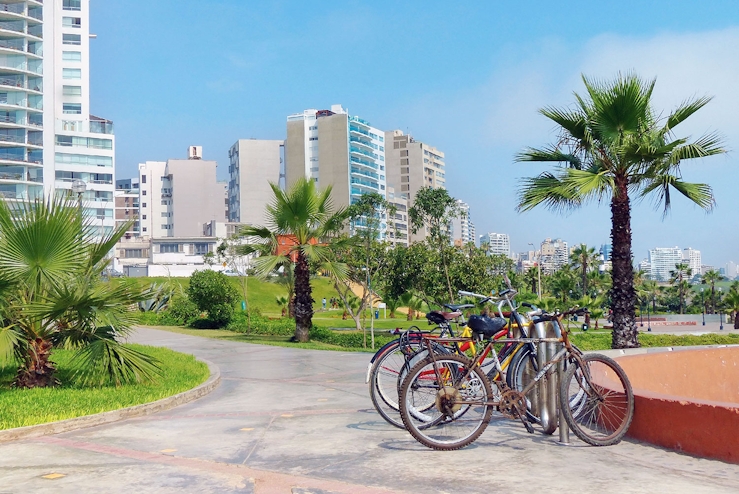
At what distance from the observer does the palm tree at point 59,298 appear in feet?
33.9

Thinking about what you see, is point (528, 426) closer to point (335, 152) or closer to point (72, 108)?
point (72, 108)

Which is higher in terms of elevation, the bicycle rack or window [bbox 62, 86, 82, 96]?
window [bbox 62, 86, 82, 96]

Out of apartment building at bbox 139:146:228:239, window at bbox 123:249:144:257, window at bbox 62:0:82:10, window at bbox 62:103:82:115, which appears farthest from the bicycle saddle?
apartment building at bbox 139:146:228:239

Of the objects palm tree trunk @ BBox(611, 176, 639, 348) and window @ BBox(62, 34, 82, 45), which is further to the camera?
window @ BBox(62, 34, 82, 45)

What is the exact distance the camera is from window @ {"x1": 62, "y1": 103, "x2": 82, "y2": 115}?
Result: 8812cm

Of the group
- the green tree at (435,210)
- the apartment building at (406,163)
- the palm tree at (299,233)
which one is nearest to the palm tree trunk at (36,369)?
the palm tree at (299,233)

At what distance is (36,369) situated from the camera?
1120 centimetres

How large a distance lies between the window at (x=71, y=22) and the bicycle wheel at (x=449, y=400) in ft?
309

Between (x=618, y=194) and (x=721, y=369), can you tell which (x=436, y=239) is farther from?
(x=721, y=369)

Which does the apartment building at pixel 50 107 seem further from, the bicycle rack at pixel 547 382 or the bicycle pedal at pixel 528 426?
the bicycle rack at pixel 547 382

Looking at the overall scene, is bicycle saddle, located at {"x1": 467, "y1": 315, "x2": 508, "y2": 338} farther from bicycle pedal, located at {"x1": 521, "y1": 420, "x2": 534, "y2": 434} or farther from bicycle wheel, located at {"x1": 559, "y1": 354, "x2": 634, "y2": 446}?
bicycle pedal, located at {"x1": 521, "y1": 420, "x2": 534, "y2": 434}

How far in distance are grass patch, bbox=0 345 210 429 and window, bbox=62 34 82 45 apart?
279ft

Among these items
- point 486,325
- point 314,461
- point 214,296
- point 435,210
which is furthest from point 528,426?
point 435,210

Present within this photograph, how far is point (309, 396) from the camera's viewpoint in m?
10.4
